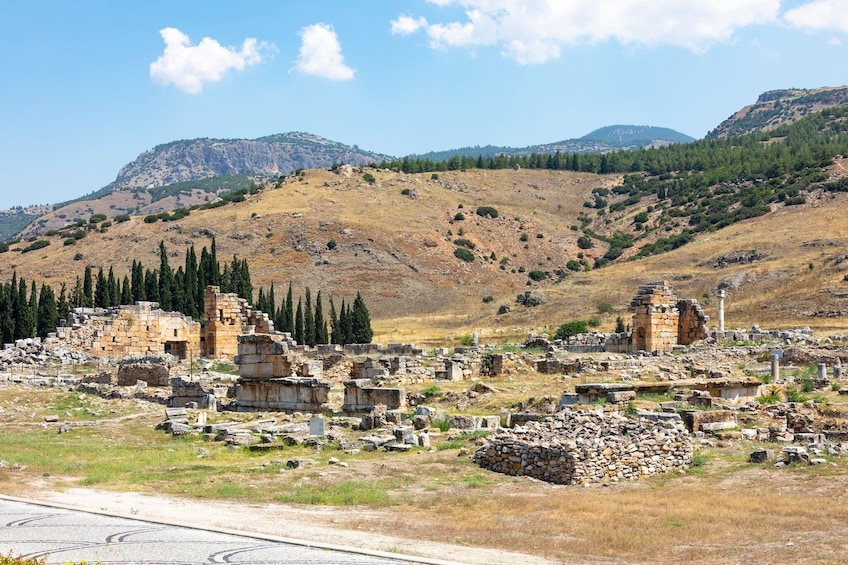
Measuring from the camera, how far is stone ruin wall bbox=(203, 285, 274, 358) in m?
39.8

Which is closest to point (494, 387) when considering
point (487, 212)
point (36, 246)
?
point (36, 246)

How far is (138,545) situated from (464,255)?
96275mm

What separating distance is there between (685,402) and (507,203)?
11112 centimetres

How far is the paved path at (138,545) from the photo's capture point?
Result: 1016 cm

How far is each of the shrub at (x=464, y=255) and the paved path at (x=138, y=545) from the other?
94.0m

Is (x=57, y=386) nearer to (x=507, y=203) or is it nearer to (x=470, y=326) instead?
(x=470, y=326)

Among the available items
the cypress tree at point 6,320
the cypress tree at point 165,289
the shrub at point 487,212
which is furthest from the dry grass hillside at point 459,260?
the cypress tree at point 6,320

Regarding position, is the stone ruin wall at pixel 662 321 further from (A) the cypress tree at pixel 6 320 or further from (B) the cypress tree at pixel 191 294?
(A) the cypress tree at pixel 6 320

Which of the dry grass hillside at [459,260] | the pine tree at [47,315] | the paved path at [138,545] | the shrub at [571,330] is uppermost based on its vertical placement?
the dry grass hillside at [459,260]

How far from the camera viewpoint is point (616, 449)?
16203mm

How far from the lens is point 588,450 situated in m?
15.9

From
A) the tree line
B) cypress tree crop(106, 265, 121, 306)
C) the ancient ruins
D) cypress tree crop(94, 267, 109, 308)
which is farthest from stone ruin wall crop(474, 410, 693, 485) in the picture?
cypress tree crop(106, 265, 121, 306)

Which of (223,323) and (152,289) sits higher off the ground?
(152,289)

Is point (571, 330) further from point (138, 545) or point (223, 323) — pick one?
point (138, 545)
